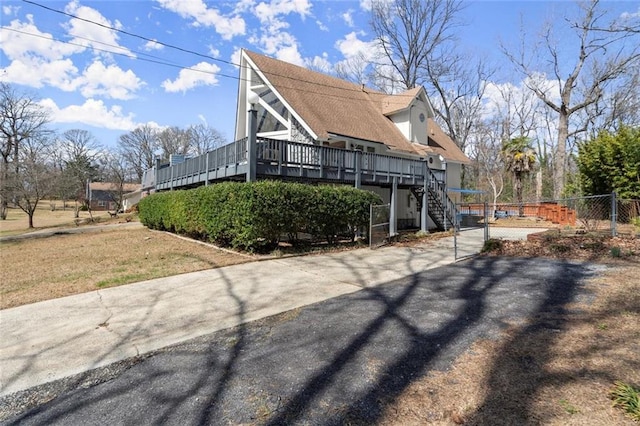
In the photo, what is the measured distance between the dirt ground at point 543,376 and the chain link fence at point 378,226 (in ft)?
24.3

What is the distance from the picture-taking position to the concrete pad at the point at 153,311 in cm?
379

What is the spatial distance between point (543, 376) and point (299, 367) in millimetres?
2141

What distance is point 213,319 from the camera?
4859 millimetres

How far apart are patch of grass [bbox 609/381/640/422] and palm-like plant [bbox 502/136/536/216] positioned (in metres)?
28.4

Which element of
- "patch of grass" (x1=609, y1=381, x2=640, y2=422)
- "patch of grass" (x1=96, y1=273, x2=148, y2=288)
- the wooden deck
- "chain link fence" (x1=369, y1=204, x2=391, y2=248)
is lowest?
"patch of grass" (x1=96, y1=273, x2=148, y2=288)

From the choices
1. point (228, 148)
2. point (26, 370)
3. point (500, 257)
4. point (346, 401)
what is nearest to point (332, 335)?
point (346, 401)

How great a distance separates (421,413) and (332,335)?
1618mm

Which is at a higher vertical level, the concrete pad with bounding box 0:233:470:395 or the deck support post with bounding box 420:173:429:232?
the deck support post with bounding box 420:173:429:232

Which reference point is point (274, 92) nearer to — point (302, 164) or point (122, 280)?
point (302, 164)

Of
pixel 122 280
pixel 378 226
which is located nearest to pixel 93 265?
pixel 122 280

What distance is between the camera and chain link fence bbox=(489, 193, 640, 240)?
43.0ft

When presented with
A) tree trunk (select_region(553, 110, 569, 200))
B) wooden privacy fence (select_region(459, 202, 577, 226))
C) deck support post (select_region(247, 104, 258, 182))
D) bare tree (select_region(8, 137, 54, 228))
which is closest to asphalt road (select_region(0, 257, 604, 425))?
deck support post (select_region(247, 104, 258, 182))

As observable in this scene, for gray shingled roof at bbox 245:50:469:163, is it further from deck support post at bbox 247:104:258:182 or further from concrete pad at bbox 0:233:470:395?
concrete pad at bbox 0:233:470:395

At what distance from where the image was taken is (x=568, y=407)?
8.14 ft
